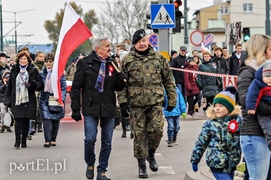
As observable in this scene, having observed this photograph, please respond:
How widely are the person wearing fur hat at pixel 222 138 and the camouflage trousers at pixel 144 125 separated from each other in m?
2.70

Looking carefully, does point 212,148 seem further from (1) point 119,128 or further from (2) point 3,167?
(1) point 119,128

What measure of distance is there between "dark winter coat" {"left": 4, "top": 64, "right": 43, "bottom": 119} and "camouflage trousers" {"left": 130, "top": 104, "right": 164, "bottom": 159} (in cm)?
381

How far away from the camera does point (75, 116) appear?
972 cm

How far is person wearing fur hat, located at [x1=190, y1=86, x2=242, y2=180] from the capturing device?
23.9 ft

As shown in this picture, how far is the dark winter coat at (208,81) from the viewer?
741 inches

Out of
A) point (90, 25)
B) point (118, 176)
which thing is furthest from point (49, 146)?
point (90, 25)

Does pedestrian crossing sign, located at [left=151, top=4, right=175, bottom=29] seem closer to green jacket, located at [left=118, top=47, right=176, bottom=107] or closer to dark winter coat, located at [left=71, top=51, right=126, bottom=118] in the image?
green jacket, located at [left=118, top=47, right=176, bottom=107]

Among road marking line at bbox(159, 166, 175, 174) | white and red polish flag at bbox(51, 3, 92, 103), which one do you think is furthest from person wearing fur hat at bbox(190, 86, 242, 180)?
white and red polish flag at bbox(51, 3, 92, 103)

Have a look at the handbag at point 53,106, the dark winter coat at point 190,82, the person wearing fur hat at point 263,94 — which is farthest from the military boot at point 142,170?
the dark winter coat at point 190,82

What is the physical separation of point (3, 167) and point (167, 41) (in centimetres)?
699

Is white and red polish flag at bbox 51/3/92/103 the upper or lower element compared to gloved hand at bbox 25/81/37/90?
upper

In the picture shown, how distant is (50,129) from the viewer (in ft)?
46.3

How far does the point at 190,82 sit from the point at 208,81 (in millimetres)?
1659

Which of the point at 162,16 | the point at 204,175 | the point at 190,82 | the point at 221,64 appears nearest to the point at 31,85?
the point at 162,16
